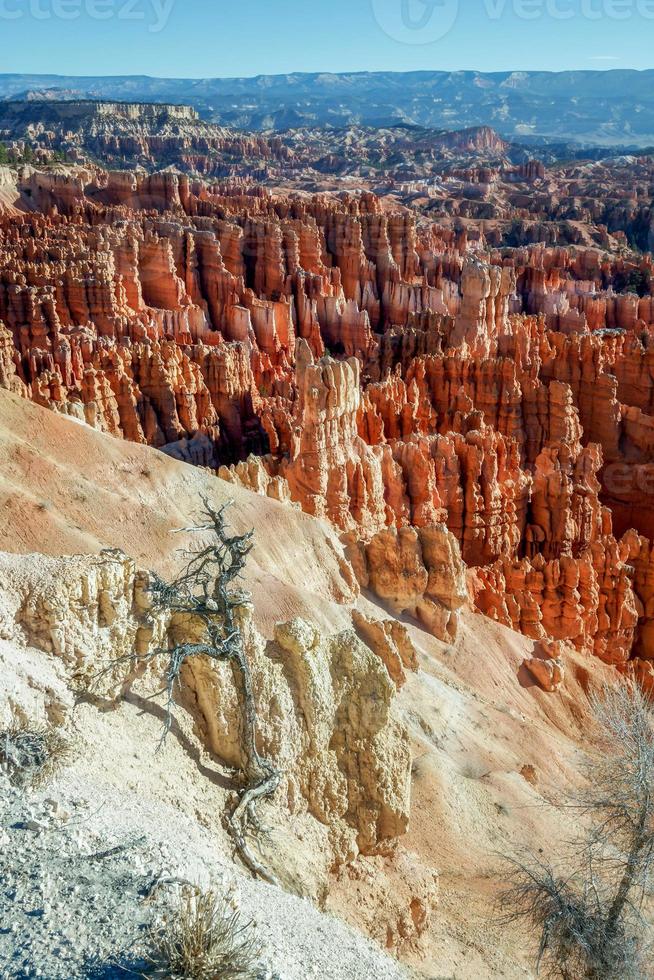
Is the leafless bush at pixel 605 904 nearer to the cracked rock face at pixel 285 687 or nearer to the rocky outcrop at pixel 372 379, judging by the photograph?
the cracked rock face at pixel 285 687

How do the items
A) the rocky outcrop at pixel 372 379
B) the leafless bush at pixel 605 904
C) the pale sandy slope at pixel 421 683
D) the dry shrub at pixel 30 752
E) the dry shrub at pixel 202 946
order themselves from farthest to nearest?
the rocky outcrop at pixel 372 379 < the pale sandy slope at pixel 421 683 < the leafless bush at pixel 605 904 < the dry shrub at pixel 30 752 < the dry shrub at pixel 202 946

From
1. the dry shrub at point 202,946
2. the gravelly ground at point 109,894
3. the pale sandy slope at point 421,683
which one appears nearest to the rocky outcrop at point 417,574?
the pale sandy slope at point 421,683

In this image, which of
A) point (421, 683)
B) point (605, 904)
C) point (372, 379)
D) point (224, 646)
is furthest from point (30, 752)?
point (372, 379)

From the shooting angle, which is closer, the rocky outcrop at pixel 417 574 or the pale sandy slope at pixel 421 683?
the pale sandy slope at pixel 421 683

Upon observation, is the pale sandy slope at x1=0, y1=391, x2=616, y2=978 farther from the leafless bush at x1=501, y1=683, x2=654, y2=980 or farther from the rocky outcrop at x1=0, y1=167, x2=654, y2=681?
the rocky outcrop at x1=0, y1=167, x2=654, y2=681

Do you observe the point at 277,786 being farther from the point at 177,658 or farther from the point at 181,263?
the point at 181,263
